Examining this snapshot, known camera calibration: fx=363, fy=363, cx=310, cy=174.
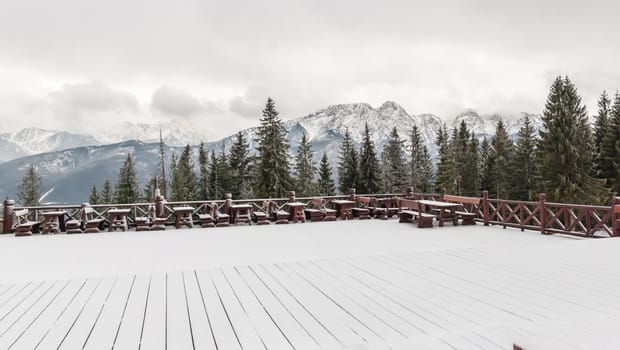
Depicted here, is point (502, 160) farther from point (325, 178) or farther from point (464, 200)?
point (464, 200)

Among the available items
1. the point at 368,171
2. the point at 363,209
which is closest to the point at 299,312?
the point at 363,209

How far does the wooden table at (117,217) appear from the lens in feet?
33.1

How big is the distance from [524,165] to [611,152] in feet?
31.4

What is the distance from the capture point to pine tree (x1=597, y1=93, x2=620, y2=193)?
25.5m

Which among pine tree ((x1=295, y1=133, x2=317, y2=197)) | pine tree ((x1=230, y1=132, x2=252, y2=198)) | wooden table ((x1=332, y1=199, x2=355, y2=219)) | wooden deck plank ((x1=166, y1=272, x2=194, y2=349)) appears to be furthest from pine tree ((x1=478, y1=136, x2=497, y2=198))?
wooden deck plank ((x1=166, y1=272, x2=194, y2=349))

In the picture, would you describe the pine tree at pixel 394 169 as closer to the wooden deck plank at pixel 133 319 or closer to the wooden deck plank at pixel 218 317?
the wooden deck plank at pixel 218 317

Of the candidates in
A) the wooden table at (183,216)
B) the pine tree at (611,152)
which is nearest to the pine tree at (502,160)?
the pine tree at (611,152)

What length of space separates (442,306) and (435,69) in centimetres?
1992

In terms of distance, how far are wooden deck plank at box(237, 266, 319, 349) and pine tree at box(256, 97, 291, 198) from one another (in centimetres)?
2358

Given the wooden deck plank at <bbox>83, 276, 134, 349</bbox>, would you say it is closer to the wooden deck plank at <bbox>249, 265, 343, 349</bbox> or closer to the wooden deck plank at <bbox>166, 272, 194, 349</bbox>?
the wooden deck plank at <bbox>166, 272, 194, 349</bbox>

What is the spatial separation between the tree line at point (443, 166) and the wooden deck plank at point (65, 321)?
23613 millimetres

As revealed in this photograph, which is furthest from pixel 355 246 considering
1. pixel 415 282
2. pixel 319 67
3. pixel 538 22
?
pixel 319 67

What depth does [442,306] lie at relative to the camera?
11.4ft

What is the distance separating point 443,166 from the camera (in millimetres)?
38219
